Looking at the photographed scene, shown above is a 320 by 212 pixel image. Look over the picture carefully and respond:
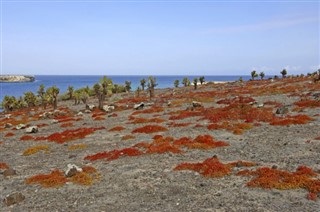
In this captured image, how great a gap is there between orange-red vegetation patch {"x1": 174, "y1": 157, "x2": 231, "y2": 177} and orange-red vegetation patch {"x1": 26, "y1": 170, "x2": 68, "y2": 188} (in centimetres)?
736

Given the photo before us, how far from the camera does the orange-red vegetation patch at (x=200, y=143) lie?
2591cm

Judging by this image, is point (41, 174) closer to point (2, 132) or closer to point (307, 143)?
point (307, 143)

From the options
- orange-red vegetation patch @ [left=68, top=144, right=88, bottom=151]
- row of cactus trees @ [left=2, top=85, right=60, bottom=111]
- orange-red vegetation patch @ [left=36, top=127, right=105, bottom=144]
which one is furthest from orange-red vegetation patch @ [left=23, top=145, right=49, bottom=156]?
row of cactus trees @ [left=2, top=85, right=60, bottom=111]

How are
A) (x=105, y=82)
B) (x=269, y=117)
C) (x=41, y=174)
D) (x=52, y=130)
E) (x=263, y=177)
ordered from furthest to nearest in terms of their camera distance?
1. (x=105, y=82)
2. (x=52, y=130)
3. (x=269, y=117)
4. (x=41, y=174)
5. (x=263, y=177)

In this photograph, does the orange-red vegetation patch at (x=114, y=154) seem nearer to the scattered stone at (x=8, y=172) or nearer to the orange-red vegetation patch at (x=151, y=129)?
the scattered stone at (x=8, y=172)

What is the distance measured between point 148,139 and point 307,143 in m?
14.4

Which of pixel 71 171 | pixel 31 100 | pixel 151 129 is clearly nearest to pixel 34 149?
pixel 71 171

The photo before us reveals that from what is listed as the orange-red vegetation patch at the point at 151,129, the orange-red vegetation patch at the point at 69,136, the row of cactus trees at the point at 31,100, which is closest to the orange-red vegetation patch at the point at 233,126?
the orange-red vegetation patch at the point at 151,129

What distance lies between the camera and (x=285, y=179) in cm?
1677

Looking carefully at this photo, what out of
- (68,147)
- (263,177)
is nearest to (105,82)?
(68,147)

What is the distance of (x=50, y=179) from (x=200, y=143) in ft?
41.2

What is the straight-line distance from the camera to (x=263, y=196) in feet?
50.0

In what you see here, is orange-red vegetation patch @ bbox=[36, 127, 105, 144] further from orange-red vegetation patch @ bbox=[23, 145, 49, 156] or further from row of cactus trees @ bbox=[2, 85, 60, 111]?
row of cactus trees @ bbox=[2, 85, 60, 111]

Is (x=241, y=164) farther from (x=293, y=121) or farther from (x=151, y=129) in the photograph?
(x=151, y=129)
